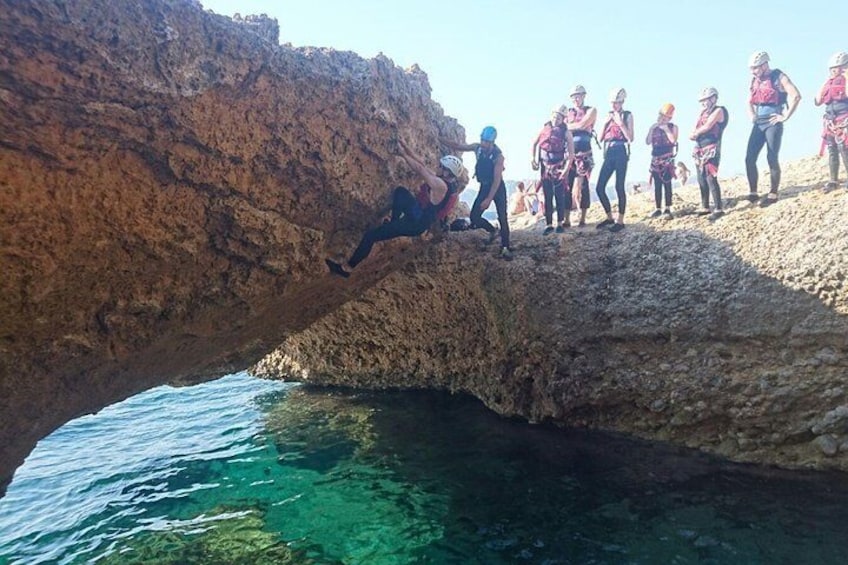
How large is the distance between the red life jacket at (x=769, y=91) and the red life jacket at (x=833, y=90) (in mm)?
623

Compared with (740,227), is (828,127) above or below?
above

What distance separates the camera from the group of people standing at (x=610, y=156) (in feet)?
28.3

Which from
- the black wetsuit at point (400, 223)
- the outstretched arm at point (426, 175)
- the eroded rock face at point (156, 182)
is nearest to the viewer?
the eroded rock face at point (156, 182)

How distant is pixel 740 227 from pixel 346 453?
7702 millimetres

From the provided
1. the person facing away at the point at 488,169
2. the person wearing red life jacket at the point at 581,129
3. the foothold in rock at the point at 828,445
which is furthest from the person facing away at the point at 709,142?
the foothold in rock at the point at 828,445

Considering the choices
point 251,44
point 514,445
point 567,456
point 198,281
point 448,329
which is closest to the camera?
point 251,44

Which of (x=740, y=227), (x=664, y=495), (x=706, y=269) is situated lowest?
A: (x=664, y=495)

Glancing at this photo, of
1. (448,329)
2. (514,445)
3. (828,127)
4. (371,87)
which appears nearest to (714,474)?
(514,445)

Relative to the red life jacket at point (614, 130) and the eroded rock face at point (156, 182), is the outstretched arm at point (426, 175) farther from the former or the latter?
the red life jacket at point (614, 130)

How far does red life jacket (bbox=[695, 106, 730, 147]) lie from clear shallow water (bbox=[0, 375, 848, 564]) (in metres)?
5.60

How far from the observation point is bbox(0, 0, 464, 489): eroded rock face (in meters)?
4.75

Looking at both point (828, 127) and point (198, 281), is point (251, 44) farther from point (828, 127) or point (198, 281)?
point (828, 127)

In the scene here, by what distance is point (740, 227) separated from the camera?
8.88m

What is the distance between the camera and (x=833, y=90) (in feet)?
28.9
